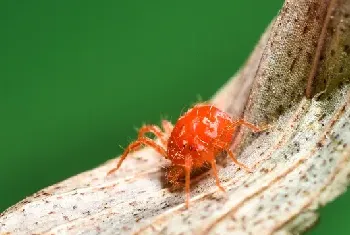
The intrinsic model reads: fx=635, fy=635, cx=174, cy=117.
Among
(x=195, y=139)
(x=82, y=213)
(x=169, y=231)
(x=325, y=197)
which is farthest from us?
(x=195, y=139)

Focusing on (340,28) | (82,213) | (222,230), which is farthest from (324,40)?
(82,213)

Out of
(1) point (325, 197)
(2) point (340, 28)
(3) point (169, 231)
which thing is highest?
(2) point (340, 28)

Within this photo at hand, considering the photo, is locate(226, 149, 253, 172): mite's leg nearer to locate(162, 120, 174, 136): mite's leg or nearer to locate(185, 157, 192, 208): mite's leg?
locate(185, 157, 192, 208): mite's leg

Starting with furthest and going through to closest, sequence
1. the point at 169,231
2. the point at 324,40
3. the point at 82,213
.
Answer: the point at 82,213, the point at 324,40, the point at 169,231

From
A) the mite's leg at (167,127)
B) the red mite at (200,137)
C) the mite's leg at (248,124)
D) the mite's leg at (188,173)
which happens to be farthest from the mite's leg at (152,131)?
the mite's leg at (248,124)

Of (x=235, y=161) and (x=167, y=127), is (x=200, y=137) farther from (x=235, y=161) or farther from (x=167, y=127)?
(x=167, y=127)

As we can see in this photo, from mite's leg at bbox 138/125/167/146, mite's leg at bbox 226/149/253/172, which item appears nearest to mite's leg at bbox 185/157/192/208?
mite's leg at bbox 226/149/253/172

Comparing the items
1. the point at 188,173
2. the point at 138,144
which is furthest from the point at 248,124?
the point at 138,144

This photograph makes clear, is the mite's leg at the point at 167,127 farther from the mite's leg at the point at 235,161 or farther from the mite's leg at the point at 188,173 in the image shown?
the mite's leg at the point at 235,161

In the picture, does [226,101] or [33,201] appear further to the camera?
[226,101]

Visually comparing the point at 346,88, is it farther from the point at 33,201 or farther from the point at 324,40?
the point at 33,201

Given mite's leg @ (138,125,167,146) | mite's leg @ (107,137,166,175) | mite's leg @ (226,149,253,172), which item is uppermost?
mite's leg @ (138,125,167,146)
